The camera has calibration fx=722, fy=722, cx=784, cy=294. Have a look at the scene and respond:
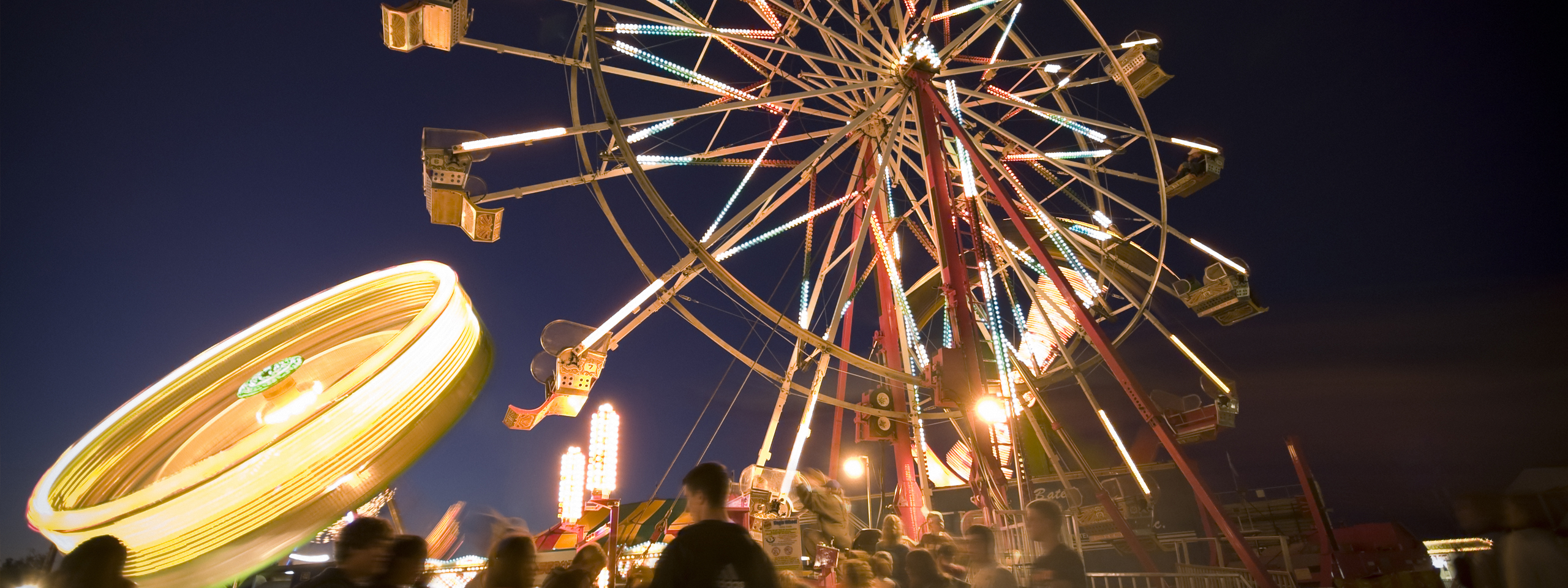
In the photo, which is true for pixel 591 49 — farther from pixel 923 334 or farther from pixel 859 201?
pixel 923 334

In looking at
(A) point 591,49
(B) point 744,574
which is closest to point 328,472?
(B) point 744,574

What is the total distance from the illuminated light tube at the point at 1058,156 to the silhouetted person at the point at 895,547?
8.90 m

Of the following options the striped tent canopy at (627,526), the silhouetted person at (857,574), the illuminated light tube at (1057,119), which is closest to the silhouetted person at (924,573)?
the silhouetted person at (857,574)

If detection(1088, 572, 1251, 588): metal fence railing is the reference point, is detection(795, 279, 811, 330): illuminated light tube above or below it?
above

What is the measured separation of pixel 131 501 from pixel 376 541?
13.4 feet

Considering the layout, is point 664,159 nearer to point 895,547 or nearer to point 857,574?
point 895,547

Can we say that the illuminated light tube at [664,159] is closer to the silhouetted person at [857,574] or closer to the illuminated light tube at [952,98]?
the illuminated light tube at [952,98]

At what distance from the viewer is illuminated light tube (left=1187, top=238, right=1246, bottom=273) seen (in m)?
14.2

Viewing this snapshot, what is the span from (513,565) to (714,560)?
4.47 ft

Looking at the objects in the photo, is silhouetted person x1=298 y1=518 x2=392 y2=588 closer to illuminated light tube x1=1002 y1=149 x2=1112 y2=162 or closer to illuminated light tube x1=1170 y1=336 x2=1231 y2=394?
illuminated light tube x1=1002 y1=149 x2=1112 y2=162

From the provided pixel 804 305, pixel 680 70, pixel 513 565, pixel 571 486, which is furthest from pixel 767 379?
pixel 571 486

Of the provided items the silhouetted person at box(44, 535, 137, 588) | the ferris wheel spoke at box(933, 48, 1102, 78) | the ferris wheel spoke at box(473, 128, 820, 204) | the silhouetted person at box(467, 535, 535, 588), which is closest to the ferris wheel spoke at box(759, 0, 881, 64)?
the ferris wheel spoke at box(933, 48, 1102, 78)

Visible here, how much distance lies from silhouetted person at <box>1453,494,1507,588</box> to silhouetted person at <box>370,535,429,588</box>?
5756 mm

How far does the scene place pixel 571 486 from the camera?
25.3m
